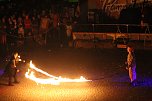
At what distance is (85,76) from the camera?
59.7 ft

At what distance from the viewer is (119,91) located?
50.4 feet

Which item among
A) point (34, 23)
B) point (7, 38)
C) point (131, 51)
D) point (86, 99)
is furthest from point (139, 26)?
point (86, 99)

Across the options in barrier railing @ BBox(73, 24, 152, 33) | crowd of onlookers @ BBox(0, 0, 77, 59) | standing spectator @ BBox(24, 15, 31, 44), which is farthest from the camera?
barrier railing @ BBox(73, 24, 152, 33)

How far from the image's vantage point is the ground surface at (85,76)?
14.7m

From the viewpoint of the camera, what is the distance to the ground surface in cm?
1474

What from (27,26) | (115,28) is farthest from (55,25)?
(115,28)

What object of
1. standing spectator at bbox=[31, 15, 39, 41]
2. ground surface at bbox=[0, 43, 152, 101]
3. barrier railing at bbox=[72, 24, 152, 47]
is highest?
standing spectator at bbox=[31, 15, 39, 41]

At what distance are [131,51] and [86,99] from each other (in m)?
3.15

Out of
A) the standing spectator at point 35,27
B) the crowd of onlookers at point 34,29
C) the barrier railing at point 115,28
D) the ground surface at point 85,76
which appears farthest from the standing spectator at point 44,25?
the barrier railing at point 115,28

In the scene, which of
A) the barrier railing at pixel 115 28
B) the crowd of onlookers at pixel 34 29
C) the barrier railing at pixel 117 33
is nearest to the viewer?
the crowd of onlookers at pixel 34 29

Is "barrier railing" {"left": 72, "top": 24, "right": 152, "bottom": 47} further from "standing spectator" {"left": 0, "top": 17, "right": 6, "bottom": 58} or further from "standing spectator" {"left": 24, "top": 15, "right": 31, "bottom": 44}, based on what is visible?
"standing spectator" {"left": 0, "top": 17, "right": 6, "bottom": 58}

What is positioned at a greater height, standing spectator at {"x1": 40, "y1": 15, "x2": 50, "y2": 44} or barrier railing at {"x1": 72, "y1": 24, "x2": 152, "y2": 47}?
standing spectator at {"x1": 40, "y1": 15, "x2": 50, "y2": 44}

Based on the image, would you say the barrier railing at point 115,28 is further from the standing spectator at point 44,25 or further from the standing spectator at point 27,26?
the standing spectator at point 27,26

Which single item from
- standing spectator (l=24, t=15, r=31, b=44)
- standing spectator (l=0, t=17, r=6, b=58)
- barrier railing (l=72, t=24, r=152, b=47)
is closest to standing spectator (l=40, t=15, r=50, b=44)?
standing spectator (l=24, t=15, r=31, b=44)
